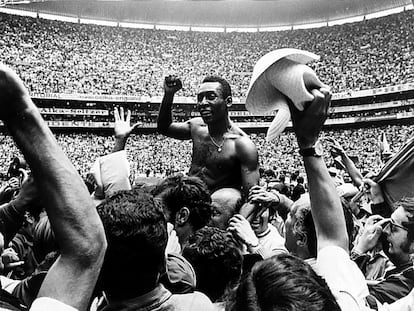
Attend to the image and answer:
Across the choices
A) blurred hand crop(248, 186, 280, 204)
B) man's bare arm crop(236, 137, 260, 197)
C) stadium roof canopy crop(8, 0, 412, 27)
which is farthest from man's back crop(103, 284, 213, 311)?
stadium roof canopy crop(8, 0, 412, 27)

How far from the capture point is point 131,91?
126 feet

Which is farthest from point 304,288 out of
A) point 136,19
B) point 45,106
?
point 136,19

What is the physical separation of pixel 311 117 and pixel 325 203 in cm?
28

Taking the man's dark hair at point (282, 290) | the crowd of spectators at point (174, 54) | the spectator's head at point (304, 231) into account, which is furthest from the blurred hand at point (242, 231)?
the crowd of spectators at point (174, 54)

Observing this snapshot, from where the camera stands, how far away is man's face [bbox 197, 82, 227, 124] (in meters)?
4.36

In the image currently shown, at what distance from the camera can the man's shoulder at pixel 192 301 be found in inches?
70.4

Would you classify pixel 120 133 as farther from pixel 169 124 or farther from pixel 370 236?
pixel 370 236

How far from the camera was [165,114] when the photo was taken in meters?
4.59

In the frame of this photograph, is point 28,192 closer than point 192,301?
No

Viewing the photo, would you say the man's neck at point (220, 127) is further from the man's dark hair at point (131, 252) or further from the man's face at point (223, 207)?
the man's dark hair at point (131, 252)

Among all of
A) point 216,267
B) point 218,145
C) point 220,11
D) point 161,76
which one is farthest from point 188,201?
point 220,11

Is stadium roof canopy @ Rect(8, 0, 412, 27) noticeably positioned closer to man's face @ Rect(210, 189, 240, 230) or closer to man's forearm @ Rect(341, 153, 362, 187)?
man's forearm @ Rect(341, 153, 362, 187)

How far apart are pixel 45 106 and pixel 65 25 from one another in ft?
26.5

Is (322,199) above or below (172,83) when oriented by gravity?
below
